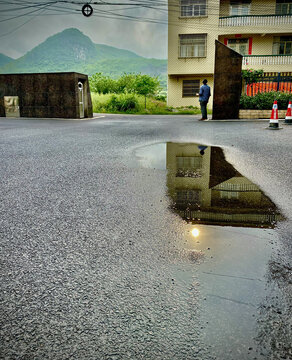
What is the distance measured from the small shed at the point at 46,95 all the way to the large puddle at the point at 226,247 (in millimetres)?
14345

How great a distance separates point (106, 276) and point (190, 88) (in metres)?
32.6

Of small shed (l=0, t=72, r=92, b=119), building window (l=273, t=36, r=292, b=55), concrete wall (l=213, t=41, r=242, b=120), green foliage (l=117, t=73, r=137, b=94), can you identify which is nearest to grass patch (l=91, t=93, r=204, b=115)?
green foliage (l=117, t=73, r=137, b=94)

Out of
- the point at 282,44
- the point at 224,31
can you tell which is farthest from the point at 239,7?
the point at 282,44

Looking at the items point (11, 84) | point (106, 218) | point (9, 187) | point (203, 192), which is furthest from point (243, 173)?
point (11, 84)

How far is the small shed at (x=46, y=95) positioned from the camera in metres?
18.0

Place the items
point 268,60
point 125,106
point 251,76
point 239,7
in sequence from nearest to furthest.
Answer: point 251,76
point 125,106
point 268,60
point 239,7

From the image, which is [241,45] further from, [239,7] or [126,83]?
[126,83]

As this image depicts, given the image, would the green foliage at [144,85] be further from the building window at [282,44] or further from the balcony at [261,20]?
the building window at [282,44]

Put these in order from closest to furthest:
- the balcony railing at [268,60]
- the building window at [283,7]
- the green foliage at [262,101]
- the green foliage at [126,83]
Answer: the green foliage at [262,101] → the balcony railing at [268,60] → the building window at [283,7] → the green foliage at [126,83]

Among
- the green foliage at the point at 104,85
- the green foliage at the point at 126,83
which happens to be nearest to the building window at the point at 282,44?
the green foliage at the point at 126,83

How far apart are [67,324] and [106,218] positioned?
156cm

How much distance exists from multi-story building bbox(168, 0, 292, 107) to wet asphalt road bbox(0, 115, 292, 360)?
29131 millimetres

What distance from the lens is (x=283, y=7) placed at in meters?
31.2

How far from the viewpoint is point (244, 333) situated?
1.52 metres
